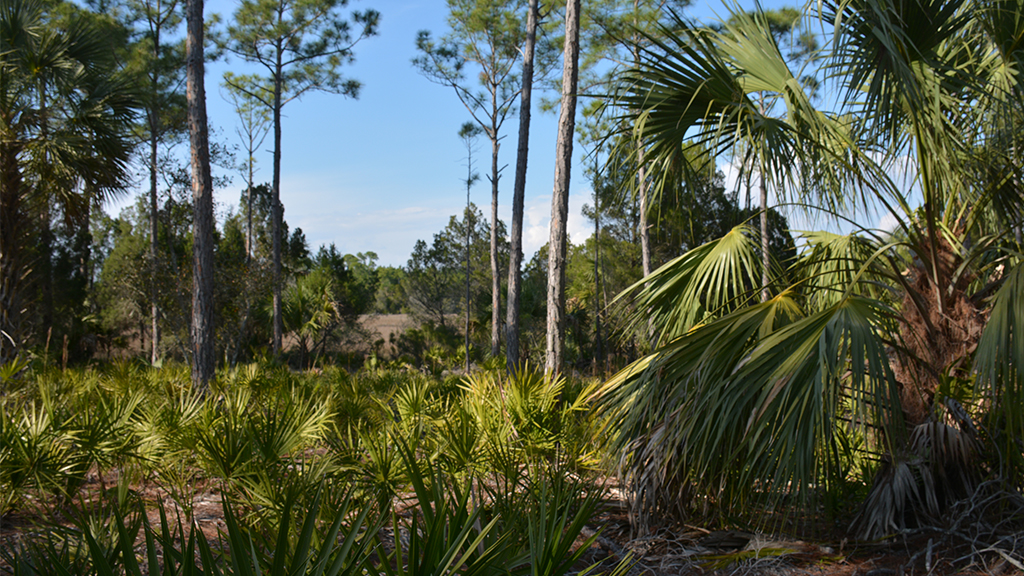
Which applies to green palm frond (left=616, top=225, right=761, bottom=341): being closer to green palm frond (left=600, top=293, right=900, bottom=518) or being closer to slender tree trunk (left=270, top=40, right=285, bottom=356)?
green palm frond (left=600, top=293, right=900, bottom=518)

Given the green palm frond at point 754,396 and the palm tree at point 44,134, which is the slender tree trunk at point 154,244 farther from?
the green palm frond at point 754,396

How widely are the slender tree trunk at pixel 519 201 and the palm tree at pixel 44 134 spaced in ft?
21.6

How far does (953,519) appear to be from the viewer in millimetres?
3580

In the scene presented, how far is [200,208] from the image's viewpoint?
878 centimetres

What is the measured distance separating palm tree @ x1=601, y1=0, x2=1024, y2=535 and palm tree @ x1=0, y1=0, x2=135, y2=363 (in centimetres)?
823

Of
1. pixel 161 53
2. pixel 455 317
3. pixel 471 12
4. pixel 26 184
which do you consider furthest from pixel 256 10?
pixel 455 317

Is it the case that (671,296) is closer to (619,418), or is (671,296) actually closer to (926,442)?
(619,418)

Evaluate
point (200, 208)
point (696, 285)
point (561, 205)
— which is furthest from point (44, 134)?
point (696, 285)

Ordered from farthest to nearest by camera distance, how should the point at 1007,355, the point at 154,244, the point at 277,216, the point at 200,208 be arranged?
the point at 277,216, the point at 154,244, the point at 200,208, the point at 1007,355

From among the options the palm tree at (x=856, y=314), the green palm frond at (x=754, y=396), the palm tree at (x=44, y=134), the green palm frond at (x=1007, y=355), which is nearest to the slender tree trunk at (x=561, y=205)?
the palm tree at (x=856, y=314)

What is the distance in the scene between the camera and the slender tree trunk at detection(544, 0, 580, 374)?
7.98 m

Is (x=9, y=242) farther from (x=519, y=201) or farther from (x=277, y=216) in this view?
(x=277, y=216)

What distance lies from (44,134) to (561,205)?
7249mm

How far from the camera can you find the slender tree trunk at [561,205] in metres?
7.98
